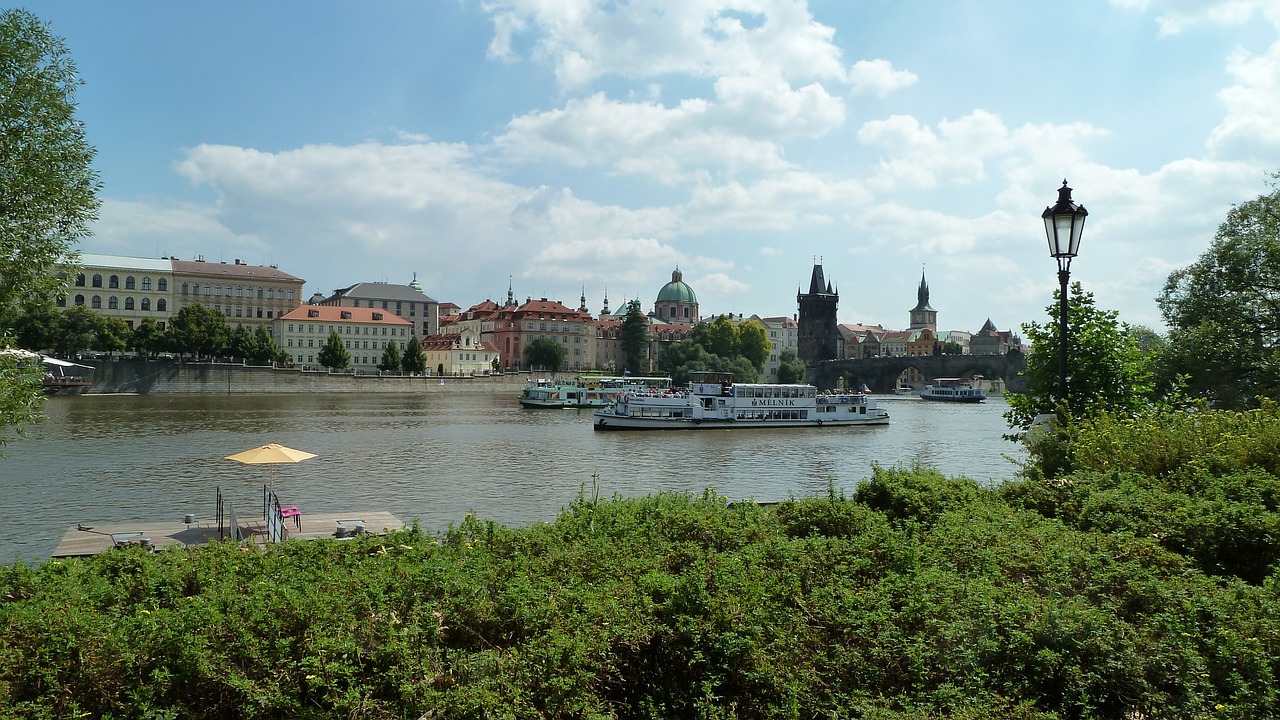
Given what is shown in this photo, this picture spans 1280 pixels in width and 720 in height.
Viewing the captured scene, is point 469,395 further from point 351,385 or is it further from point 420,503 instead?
point 420,503

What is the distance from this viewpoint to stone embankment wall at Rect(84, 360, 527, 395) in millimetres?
93750

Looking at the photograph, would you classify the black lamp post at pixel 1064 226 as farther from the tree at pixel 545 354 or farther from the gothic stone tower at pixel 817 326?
the gothic stone tower at pixel 817 326

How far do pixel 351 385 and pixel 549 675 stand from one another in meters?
108

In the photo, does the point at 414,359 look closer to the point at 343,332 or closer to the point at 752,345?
the point at 343,332

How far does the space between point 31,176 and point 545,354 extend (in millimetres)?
136039

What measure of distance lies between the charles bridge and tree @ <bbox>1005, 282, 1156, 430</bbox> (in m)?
132

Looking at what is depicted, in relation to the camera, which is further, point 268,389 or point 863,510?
point 268,389

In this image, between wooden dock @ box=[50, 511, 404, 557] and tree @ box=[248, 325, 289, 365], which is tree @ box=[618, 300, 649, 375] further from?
wooden dock @ box=[50, 511, 404, 557]

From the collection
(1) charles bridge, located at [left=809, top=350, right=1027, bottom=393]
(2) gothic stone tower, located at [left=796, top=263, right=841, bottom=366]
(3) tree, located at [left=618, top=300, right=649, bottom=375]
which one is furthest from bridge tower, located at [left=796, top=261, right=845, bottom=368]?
(3) tree, located at [left=618, top=300, right=649, bottom=375]

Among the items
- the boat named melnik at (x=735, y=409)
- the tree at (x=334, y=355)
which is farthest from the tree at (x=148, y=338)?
the boat named melnik at (x=735, y=409)

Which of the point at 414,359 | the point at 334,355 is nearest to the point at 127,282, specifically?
the point at 334,355

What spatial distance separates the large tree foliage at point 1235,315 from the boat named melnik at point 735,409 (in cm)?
3695

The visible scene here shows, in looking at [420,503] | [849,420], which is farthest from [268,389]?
[420,503]

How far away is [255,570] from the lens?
8.41 m
